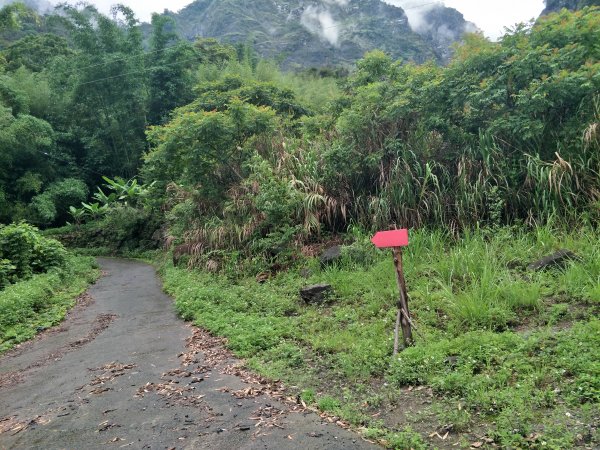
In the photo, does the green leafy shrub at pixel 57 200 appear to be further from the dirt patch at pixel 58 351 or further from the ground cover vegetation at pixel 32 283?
the dirt patch at pixel 58 351

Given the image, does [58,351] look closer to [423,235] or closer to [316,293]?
[316,293]

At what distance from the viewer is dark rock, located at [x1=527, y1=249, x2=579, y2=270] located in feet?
18.7

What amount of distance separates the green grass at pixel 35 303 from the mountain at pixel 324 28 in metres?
43.1

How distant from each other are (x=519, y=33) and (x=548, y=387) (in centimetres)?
701

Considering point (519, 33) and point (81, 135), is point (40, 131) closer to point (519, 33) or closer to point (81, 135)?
point (81, 135)

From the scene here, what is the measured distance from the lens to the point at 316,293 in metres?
6.99

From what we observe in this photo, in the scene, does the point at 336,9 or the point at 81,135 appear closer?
the point at 81,135

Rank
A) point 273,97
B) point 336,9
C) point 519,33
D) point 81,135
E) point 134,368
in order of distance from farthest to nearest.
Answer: point 336,9, point 81,135, point 273,97, point 519,33, point 134,368

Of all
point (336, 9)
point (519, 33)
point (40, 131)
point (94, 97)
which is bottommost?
point (519, 33)

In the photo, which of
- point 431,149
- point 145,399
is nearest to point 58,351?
point 145,399

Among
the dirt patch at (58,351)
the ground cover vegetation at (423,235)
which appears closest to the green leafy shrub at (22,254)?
the ground cover vegetation at (423,235)

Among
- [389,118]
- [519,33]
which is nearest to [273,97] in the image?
[389,118]

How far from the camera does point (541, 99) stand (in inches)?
283

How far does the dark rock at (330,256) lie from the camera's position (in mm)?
8141
